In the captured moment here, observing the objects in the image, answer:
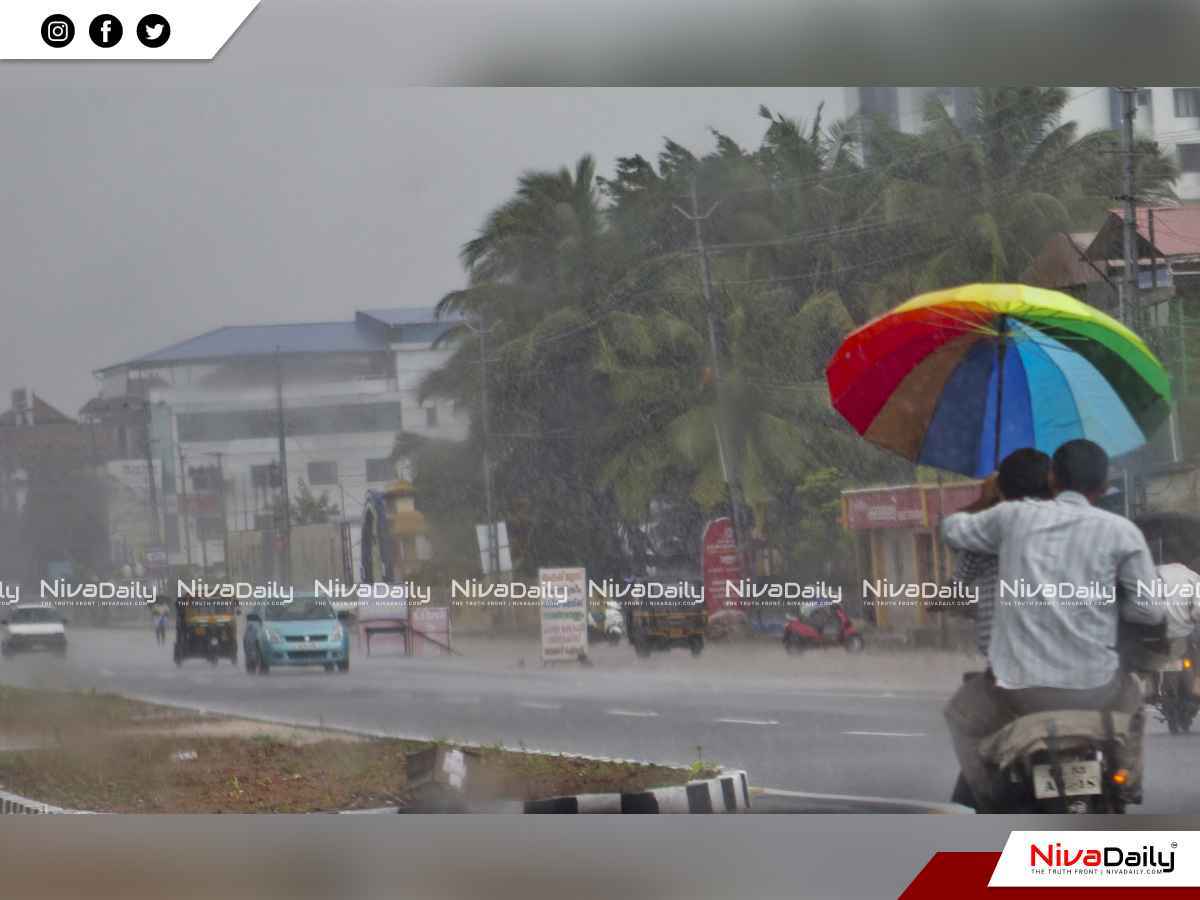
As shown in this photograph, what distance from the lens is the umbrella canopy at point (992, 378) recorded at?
15.0 ft

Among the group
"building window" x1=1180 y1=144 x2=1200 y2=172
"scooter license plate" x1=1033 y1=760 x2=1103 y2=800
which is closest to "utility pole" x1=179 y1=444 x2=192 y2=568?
"scooter license plate" x1=1033 y1=760 x2=1103 y2=800

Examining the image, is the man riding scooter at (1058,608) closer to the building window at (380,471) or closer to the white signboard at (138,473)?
the building window at (380,471)

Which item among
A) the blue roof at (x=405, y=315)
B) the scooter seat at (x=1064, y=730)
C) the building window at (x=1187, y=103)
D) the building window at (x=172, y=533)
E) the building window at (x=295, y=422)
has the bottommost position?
the scooter seat at (x=1064, y=730)

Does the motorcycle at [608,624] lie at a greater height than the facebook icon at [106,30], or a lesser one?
lesser

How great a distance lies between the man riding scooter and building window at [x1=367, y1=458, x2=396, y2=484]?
1.70 m

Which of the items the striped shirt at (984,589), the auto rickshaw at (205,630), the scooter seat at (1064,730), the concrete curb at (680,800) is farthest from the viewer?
the auto rickshaw at (205,630)

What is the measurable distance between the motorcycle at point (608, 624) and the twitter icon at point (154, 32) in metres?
2.17

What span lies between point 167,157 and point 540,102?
117cm

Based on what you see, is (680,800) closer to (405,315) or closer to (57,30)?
(405,315)

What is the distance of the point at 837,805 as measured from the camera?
15.5ft

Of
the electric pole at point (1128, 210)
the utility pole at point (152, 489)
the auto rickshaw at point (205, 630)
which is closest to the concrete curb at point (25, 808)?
the auto rickshaw at point (205, 630)

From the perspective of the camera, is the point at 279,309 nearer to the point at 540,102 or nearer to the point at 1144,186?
the point at 540,102

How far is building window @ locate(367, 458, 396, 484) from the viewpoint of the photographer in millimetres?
4762

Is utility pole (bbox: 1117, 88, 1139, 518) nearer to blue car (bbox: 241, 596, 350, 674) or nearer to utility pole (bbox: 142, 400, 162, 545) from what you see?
blue car (bbox: 241, 596, 350, 674)
